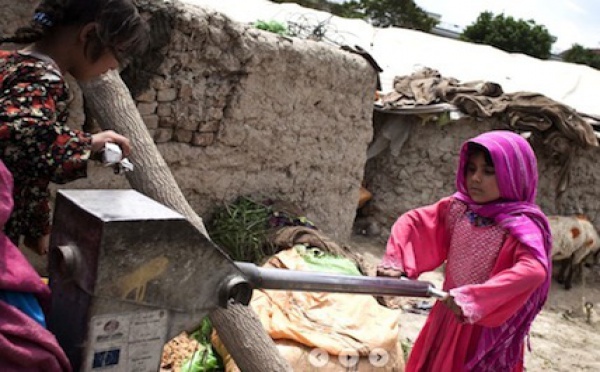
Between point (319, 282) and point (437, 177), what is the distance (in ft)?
23.2

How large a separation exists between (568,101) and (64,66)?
388 inches

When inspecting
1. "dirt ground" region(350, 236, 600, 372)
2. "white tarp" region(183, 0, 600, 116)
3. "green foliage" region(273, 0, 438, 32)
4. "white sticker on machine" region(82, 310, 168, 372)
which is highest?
"green foliage" region(273, 0, 438, 32)

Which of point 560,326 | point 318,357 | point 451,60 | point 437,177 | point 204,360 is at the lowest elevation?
point 560,326

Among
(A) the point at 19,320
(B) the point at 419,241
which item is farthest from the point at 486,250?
(A) the point at 19,320

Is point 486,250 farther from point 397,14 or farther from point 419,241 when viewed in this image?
point 397,14

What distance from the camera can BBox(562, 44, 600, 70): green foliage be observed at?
2639cm

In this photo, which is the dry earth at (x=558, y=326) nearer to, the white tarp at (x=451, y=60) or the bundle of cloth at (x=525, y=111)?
the bundle of cloth at (x=525, y=111)

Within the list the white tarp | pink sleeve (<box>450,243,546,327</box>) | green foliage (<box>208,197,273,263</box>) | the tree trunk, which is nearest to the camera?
pink sleeve (<box>450,243,546,327</box>)

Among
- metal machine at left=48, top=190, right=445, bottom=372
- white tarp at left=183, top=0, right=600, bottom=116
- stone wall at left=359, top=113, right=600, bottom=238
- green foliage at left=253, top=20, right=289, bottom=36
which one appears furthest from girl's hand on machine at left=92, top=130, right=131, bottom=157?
white tarp at left=183, top=0, right=600, bottom=116

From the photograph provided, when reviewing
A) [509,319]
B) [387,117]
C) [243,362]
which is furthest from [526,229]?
[387,117]

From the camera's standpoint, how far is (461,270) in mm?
2432

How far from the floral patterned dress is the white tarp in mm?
8370

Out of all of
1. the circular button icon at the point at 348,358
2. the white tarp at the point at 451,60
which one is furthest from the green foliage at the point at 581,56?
the circular button icon at the point at 348,358

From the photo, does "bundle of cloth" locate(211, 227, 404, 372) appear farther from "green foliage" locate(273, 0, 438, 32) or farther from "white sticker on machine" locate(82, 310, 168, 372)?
"green foliage" locate(273, 0, 438, 32)
